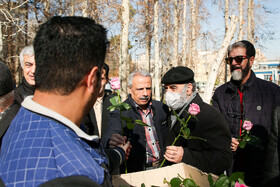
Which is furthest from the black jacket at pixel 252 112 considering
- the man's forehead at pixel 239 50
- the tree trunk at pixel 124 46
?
the tree trunk at pixel 124 46

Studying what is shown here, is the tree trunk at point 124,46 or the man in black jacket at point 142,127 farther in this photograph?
the tree trunk at point 124,46

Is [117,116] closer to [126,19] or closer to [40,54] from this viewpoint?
[40,54]

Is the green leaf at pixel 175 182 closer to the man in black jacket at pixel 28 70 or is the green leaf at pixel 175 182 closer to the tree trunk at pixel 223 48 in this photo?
the man in black jacket at pixel 28 70

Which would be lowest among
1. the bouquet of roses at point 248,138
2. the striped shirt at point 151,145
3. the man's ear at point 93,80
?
the striped shirt at point 151,145

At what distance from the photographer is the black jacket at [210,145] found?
218cm

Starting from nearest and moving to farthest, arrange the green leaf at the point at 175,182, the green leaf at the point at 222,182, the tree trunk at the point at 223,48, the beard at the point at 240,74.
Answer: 1. the green leaf at the point at 222,182
2. the green leaf at the point at 175,182
3. the beard at the point at 240,74
4. the tree trunk at the point at 223,48

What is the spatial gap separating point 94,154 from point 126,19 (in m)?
8.43

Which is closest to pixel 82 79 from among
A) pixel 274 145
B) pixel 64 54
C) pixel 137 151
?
pixel 64 54

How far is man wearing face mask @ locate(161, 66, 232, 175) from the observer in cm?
213

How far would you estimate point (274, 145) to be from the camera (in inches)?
43.3

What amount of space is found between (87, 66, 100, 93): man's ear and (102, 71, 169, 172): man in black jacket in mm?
1307

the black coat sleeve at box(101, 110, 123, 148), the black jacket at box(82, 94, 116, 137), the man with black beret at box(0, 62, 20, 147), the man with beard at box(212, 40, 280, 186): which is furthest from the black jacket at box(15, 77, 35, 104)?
the man with beard at box(212, 40, 280, 186)

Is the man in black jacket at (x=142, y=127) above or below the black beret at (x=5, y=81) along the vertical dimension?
below

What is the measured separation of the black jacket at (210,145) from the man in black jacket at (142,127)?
1.50 feet
